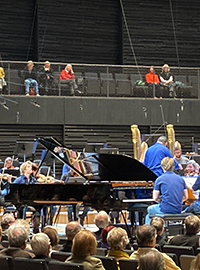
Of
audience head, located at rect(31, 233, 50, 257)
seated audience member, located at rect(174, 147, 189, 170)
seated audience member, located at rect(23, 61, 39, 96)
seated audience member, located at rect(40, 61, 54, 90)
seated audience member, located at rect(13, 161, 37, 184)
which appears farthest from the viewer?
seated audience member, located at rect(40, 61, 54, 90)

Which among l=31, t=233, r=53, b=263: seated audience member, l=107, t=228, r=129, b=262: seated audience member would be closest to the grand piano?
l=107, t=228, r=129, b=262: seated audience member

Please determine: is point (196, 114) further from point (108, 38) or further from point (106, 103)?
point (108, 38)

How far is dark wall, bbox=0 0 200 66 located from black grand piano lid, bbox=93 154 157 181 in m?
11.3

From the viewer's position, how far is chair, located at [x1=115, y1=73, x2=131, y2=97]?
659 inches

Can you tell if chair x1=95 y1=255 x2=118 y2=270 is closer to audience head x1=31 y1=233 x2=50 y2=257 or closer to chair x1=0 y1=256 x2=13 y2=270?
audience head x1=31 y1=233 x2=50 y2=257

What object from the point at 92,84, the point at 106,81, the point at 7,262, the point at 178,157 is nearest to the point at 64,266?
the point at 7,262

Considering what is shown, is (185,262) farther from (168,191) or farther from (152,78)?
(152,78)

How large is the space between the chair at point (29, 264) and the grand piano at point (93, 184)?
11.6 feet

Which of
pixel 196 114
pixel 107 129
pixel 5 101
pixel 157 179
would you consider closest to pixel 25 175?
pixel 157 179

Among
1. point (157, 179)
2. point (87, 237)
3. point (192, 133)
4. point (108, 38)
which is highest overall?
point (108, 38)

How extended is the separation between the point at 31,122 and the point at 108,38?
5168 millimetres

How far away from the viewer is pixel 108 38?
66.2 ft

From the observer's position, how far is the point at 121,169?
27.3ft

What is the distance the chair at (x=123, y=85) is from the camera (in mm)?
16750
